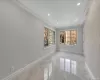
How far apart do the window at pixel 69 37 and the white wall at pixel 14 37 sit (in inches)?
213

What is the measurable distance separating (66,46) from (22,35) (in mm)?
6100

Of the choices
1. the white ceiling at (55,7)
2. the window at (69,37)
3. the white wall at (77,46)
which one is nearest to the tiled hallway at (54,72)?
the white ceiling at (55,7)

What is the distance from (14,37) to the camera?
3064 mm

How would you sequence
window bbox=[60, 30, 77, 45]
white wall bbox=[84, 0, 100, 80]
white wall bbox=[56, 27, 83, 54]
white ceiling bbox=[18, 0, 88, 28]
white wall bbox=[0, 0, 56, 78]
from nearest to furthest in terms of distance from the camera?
white wall bbox=[84, 0, 100, 80]
white wall bbox=[0, 0, 56, 78]
white ceiling bbox=[18, 0, 88, 28]
white wall bbox=[56, 27, 83, 54]
window bbox=[60, 30, 77, 45]

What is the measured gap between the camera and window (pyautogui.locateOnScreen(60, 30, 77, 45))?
8544mm

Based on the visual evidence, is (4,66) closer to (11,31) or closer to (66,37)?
(11,31)

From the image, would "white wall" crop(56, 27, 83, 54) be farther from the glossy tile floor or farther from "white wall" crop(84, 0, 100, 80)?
"white wall" crop(84, 0, 100, 80)

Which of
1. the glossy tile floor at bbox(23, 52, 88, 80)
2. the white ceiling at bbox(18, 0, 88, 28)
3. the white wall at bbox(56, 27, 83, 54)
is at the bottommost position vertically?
the glossy tile floor at bbox(23, 52, 88, 80)

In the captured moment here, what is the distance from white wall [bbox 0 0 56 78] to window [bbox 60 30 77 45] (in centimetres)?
541

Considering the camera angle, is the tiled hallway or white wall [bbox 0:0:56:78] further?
the tiled hallway

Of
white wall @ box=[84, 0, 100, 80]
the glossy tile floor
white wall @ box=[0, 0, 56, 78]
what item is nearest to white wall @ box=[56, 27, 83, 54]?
the glossy tile floor

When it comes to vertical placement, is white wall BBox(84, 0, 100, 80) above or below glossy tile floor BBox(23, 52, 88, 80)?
above

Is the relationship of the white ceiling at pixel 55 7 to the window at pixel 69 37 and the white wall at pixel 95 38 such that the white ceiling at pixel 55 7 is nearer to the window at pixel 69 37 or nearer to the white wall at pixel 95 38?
the white wall at pixel 95 38

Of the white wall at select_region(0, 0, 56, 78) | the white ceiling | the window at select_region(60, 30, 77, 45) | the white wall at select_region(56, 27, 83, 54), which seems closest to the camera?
the white wall at select_region(0, 0, 56, 78)
